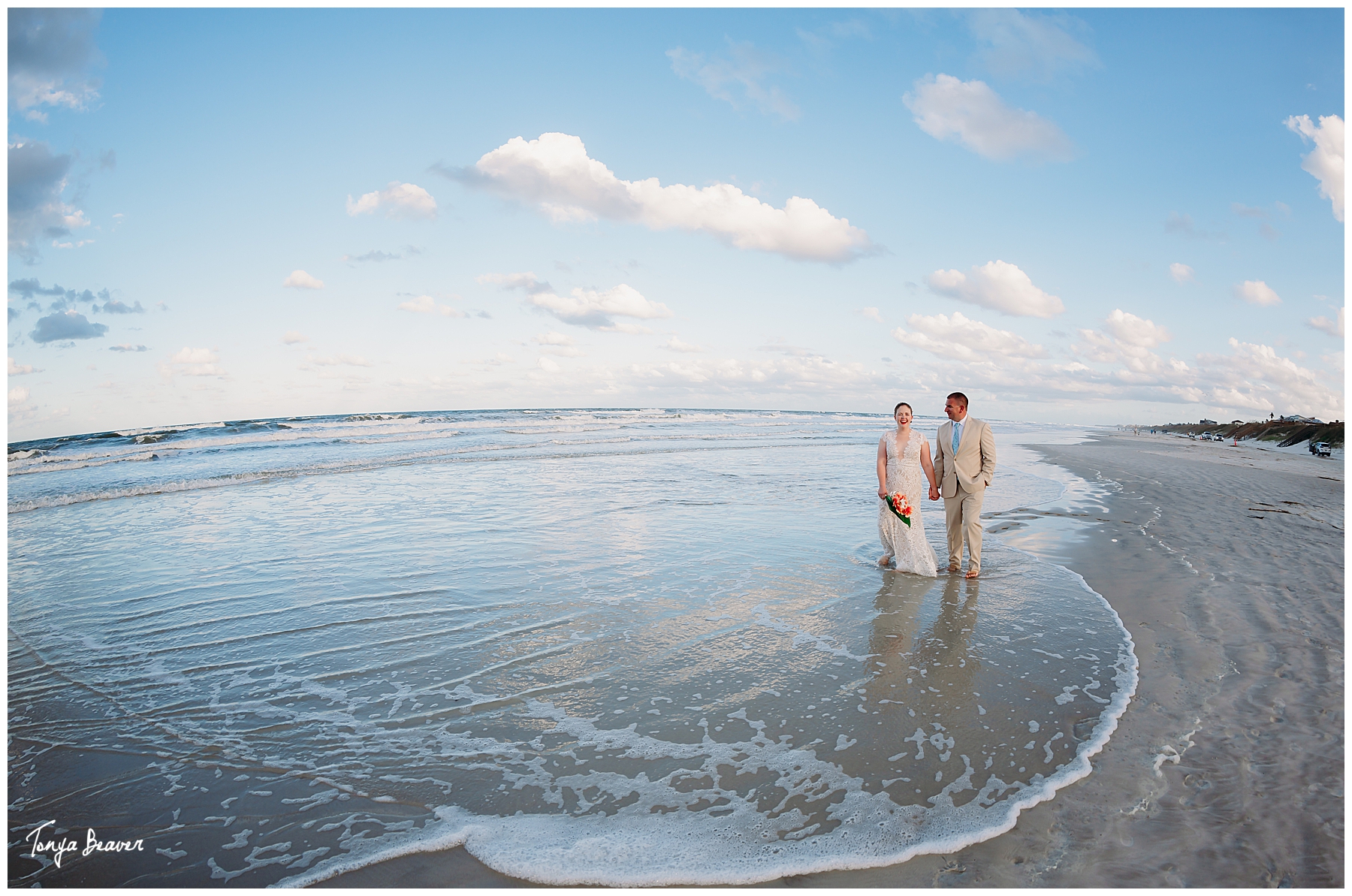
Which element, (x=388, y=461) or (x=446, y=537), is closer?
(x=446, y=537)

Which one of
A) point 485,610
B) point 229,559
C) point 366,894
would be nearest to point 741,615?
point 485,610

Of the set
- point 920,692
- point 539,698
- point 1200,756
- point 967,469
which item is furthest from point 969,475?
point 539,698

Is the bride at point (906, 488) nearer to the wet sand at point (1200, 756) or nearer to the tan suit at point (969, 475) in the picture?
the tan suit at point (969, 475)

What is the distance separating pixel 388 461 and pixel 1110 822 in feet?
74.4

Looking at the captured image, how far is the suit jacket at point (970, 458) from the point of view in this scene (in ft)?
25.2

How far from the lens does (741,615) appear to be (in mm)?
6359

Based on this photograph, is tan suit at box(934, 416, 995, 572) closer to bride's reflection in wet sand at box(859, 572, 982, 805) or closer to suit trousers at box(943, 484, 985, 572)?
suit trousers at box(943, 484, 985, 572)

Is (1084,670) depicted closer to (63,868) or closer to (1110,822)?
(1110,822)

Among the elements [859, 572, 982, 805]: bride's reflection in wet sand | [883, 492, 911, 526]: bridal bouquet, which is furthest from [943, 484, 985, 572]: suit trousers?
[859, 572, 982, 805]: bride's reflection in wet sand

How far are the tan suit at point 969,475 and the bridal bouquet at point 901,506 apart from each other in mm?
473

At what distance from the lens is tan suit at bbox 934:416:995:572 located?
765 cm
